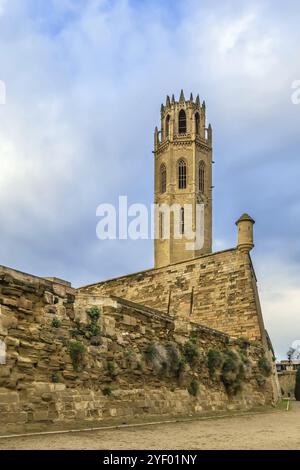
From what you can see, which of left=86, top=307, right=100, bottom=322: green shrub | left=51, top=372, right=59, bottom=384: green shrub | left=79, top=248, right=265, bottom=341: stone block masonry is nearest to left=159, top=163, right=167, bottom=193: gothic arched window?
left=79, top=248, right=265, bottom=341: stone block masonry

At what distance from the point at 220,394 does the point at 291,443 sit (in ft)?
28.5

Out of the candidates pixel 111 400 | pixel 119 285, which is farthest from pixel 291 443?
pixel 119 285

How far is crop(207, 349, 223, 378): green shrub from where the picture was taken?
17.0 metres

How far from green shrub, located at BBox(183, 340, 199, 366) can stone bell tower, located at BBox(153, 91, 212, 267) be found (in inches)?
2664

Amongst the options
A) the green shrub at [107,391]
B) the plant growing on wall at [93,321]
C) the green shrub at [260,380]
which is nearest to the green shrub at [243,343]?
the green shrub at [260,380]

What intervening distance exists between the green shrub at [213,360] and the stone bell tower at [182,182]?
66.2m

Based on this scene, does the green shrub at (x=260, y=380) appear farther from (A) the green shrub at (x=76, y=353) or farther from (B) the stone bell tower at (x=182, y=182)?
(B) the stone bell tower at (x=182, y=182)

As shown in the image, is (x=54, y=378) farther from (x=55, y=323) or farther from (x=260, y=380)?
(x=260, y=380)

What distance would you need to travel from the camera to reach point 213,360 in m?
17.1

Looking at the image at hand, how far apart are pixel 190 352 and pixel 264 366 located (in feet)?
23.6

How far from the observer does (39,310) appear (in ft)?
34.4

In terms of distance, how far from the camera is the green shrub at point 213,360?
17.0 meters

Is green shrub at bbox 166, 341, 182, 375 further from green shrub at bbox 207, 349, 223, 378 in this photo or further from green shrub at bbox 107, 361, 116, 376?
green shrub at bbox 107, 361, 116, 376
